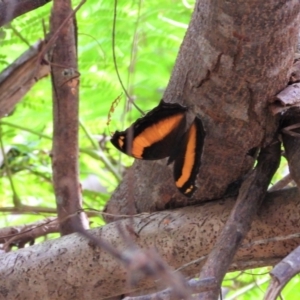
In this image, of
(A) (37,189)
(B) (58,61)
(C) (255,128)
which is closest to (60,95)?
(B) (58,61)

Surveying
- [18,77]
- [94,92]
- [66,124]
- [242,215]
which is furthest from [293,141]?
[94,92]

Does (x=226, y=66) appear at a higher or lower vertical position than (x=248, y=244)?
higher

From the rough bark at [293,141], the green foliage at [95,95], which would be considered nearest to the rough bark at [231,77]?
the rough bark at [293,141]

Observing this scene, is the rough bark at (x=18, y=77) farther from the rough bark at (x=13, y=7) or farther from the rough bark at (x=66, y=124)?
the rough bark at (x=13, y=7)

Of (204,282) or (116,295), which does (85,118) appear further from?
(204,282)

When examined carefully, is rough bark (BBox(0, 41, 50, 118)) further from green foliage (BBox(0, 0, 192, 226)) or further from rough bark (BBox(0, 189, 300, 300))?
rough bark (BBox(0, 189, 300, 300))

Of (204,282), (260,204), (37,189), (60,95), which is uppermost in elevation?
(37,189)
